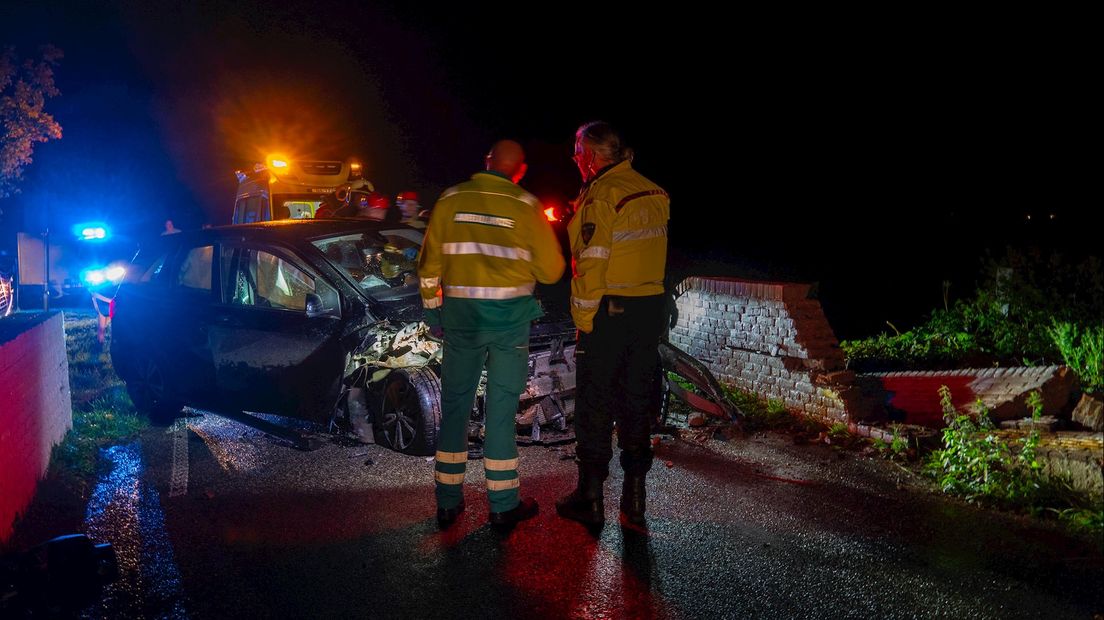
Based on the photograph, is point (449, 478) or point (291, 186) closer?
point (449, 478)

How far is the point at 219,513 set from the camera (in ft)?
14.5

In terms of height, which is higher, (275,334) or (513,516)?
(275,334)

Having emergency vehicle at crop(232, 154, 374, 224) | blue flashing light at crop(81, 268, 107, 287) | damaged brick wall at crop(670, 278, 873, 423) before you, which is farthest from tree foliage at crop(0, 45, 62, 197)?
damaged brick wall at crop(670, 278, 873, 423)

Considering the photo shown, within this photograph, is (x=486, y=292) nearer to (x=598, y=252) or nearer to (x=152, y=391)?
(x=598, y=252)

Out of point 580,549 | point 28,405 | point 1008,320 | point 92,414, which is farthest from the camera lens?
point 1008,320

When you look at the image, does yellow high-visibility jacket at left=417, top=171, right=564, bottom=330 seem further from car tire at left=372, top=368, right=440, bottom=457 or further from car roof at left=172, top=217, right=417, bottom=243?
car roof at left=172, top=217, right=417, bottom=243

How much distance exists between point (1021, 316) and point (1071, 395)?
249 centimetres

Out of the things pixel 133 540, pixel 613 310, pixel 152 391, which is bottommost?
→ pixel 133 540

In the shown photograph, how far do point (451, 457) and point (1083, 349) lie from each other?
4957mm

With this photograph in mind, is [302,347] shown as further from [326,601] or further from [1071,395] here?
[1071,395]

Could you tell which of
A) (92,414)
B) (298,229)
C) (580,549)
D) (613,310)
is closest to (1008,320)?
(613,310)

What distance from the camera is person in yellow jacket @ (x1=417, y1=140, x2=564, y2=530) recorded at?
13.2 feet

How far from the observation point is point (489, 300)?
159 inches

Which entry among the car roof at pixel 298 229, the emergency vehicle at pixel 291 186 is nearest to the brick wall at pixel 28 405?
the car roof at pixel 298 229
